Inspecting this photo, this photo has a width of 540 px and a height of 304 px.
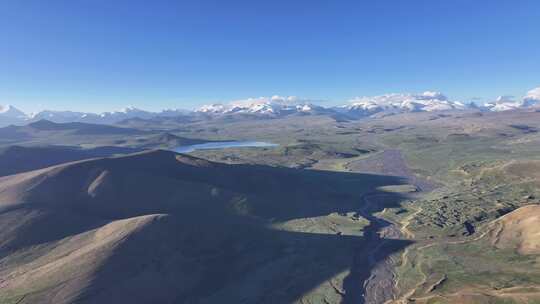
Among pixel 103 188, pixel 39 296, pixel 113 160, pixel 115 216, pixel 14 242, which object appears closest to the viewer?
pixel 39 296

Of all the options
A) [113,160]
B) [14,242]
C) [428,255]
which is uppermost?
[113,160]

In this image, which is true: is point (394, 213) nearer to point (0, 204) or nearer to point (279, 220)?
point (279, 220)

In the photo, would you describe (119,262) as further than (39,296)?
Yes

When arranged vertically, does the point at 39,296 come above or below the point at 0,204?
below

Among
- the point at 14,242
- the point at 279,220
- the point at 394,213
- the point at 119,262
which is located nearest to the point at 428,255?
the point at 394,213

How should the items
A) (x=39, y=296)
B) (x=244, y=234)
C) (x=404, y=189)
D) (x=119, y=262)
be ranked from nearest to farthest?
(x=39, y=296)
(x=119, y=262)
(x=244, y=234)
(x=404, y=189)

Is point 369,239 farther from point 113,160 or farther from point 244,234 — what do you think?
point 113,160
